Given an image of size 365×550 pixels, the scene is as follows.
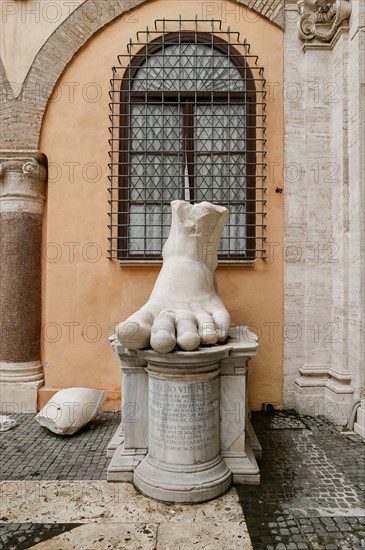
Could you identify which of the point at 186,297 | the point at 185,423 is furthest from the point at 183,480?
the point at 186,297

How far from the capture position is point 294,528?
7.30ft

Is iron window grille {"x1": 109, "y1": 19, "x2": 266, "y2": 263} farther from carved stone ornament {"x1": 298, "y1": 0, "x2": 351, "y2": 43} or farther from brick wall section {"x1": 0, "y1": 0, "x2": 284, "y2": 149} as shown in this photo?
carved stone ornament {"x1": 298, "y1": 0, "x2": 351, "y2": 43}

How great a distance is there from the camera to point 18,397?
4094 millimetres

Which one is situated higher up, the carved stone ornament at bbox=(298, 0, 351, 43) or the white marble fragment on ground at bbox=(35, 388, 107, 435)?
the carved stone ornament at bbox=(298, 0, 351, 43)

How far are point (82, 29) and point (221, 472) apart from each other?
14.3 ft

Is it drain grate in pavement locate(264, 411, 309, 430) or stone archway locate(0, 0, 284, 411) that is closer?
drain grate in pavement locate(264, 411, 309, 430)

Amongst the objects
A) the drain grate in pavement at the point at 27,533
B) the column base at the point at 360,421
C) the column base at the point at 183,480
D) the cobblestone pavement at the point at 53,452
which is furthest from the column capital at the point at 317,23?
the drain grate in pavement at the point at 27,533

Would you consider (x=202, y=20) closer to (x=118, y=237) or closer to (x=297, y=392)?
(x=118, y=237)

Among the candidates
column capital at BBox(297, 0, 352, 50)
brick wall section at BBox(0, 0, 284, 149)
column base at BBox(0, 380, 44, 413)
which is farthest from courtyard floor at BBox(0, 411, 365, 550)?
column capital at BBox(297, 0, 352, 50)

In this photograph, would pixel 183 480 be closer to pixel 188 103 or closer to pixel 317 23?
pixel 188 103

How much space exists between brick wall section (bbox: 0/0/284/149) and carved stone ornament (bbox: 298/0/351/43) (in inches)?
10.0

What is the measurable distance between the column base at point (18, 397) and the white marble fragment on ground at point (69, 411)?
1.78 ft

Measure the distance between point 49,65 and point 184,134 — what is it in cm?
157

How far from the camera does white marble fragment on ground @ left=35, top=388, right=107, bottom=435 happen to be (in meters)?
3.43
